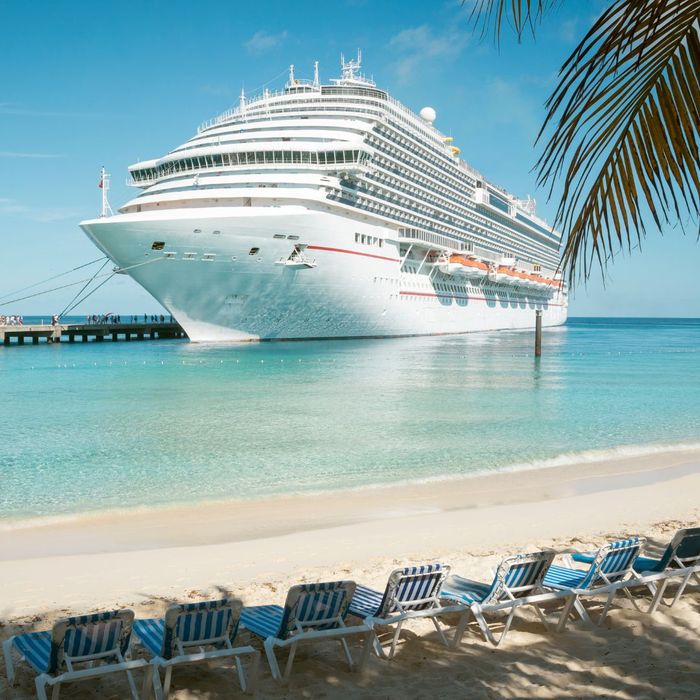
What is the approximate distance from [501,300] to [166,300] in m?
37.5

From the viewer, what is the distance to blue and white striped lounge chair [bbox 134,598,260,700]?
4078mm

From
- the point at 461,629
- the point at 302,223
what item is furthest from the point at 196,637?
the point at 302,223

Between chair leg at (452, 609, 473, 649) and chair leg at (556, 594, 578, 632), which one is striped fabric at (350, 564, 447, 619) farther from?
chair leg at (556, 594, 578, 632)

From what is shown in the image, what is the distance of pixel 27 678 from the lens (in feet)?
14.5

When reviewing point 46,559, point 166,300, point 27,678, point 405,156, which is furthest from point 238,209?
point 27,678

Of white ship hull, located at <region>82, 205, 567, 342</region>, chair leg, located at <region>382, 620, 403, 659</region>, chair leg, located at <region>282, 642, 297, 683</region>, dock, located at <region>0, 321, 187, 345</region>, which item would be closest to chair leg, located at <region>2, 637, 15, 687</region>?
chair leg, located at <region>282, 642, 297, 683</region>

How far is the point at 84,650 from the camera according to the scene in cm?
399

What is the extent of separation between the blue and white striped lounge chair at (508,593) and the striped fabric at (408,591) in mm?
263

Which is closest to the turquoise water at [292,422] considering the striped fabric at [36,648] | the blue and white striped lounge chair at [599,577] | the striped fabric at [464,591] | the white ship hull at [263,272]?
the white ship hull at [263,272]

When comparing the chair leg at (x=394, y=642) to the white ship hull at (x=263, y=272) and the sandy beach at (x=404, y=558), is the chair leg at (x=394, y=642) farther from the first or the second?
the white ship hull at (x=263, y=272)

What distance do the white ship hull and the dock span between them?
1699cm

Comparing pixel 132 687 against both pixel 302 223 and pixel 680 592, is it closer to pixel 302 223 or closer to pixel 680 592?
pixel 680 592

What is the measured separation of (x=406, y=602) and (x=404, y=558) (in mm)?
2533

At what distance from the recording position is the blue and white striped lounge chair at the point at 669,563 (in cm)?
541
